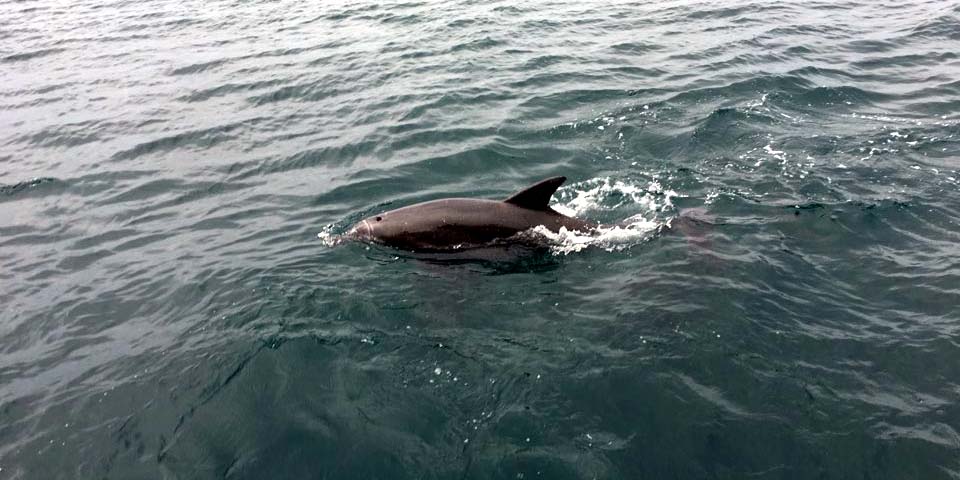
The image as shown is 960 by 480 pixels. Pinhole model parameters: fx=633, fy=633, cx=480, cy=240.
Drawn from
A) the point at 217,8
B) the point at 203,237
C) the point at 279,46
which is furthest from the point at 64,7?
the point at 203,237

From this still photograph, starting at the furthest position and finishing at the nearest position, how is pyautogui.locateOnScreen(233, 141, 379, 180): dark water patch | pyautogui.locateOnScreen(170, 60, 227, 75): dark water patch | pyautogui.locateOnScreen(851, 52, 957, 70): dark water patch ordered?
pyautogui.locateOnScreen(170, 60, 227, 75): dark water patch, pyautogui.locateOnScreen(851, 52, 957, 70): dark water patch, pyautogui.locateOnScreen(233, 141, 379, 180): dark water patch

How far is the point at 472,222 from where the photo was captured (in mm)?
10430

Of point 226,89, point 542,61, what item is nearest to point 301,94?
point 226,89

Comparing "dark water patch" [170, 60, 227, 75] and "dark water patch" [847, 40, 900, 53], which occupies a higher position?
"dark water patch" [847, 40, 900, 53]

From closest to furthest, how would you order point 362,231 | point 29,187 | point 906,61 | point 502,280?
1. point 502,280
2. point 362,231
3. point 29,187
4. point 906,61

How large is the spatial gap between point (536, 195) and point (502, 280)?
59.5 inches

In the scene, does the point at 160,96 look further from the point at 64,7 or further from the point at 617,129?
the point at 64,7

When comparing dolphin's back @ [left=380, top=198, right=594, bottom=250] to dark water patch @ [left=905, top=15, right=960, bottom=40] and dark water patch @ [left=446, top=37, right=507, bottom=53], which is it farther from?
dark water patch @ [left=905, top=15, right=960, bottom=40]

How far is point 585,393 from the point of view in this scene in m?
7.54

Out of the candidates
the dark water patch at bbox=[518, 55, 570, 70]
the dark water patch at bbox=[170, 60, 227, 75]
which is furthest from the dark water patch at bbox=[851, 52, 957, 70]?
the dark water patch at bbox=[170, 60, 227, 75]

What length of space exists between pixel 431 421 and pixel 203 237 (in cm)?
726

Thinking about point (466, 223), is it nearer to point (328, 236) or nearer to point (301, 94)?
point (328, 236)

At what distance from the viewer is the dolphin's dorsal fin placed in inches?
397

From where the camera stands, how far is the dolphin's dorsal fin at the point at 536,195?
10.1m
